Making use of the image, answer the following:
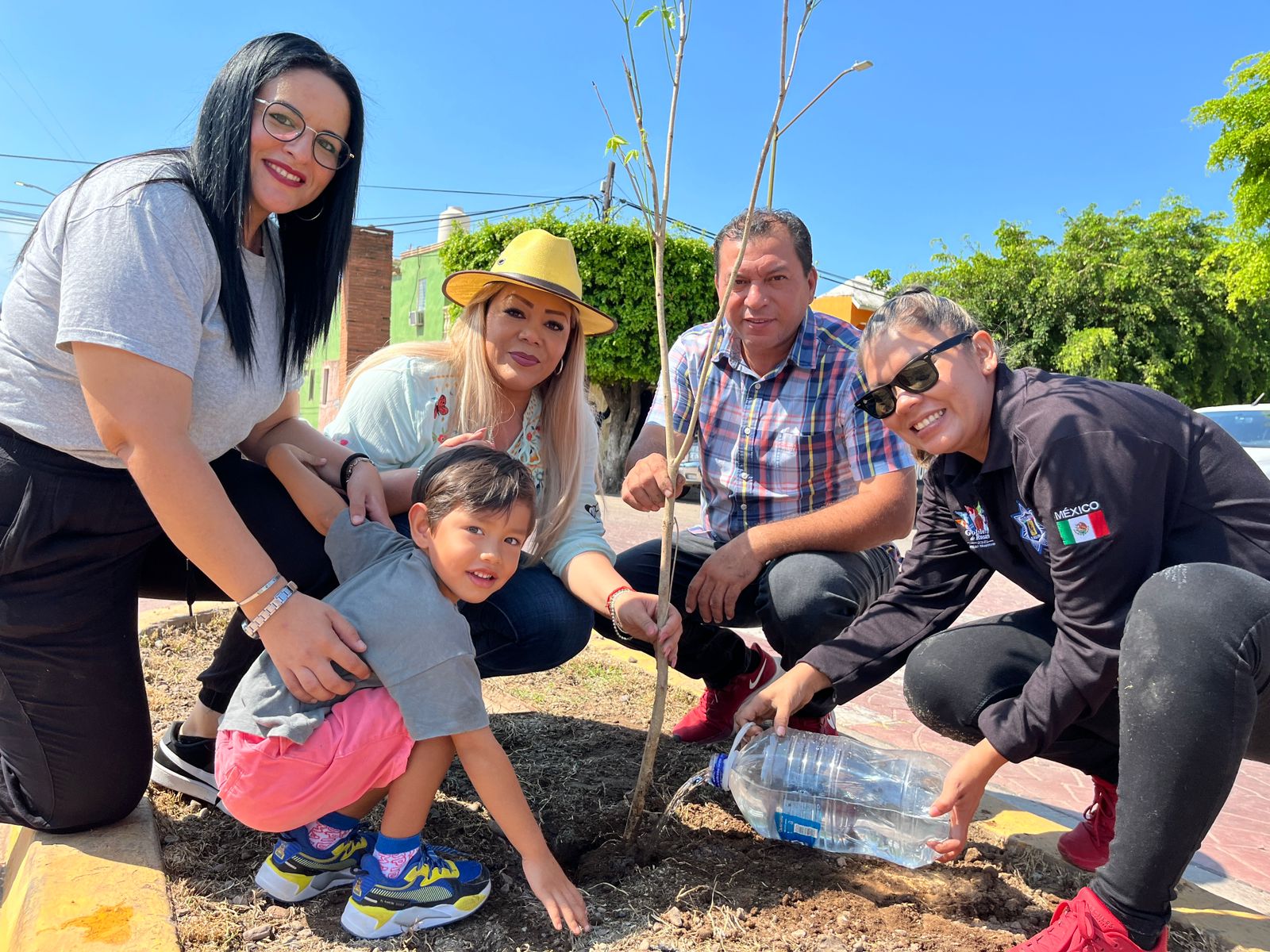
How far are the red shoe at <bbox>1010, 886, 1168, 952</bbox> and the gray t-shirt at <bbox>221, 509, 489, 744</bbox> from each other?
4.11 ft

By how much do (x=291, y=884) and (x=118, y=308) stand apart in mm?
1371

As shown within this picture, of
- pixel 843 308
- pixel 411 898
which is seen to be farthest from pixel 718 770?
pixel 843 308

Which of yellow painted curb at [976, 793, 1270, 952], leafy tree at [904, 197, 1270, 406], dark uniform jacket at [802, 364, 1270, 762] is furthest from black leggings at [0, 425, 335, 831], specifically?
leafy tree at [904, 197, 1270, 406]

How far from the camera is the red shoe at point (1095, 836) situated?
253 cm

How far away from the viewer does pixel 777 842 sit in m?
2.58

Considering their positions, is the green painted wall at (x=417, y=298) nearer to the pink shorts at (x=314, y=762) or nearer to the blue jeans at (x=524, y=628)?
the blue jeans at (x=524, y=628)

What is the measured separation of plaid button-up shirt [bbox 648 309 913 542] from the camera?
11.3 ft

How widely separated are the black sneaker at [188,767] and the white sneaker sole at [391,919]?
816 mm

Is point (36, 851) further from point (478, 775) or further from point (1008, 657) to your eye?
point (1008, 657)

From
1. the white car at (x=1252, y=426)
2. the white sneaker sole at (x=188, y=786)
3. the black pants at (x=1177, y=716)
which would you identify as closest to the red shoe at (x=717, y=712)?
the white sneaker sole at (x=188, y=786)

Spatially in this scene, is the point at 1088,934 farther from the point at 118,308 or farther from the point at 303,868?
the point at 118,308

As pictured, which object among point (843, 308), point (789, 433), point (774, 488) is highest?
point (843, 308)

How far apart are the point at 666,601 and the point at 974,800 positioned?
34.9 inches

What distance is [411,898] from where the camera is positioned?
6.72ft
